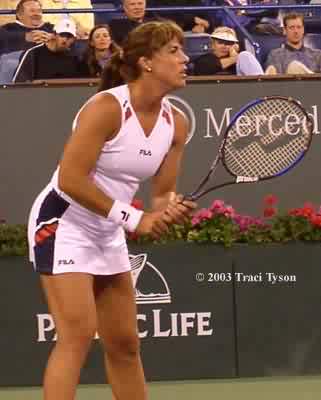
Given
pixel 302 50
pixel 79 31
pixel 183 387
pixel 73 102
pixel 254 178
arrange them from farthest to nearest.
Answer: pixel 79 31, pixel 302 50, pixel 73 102, pixel 183 387, pixel 254 178

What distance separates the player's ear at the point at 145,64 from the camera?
15.1 ft

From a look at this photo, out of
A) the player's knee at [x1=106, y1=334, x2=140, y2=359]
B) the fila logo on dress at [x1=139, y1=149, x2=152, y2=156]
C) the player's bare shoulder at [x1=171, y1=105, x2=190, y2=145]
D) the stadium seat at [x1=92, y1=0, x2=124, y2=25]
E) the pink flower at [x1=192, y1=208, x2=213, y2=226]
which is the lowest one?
the player's knee at [x1=106, y1=334, x2=140, y2=359]

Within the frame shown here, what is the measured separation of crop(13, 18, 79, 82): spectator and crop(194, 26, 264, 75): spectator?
3.11ft

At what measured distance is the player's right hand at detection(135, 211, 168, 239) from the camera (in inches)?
176

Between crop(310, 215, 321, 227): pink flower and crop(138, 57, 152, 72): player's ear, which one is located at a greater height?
crop(138, 57, 152, 72): player's ear

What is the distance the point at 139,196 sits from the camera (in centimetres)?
848

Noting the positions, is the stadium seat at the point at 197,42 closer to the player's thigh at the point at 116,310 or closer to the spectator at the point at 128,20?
the spectator at the point at 128,20

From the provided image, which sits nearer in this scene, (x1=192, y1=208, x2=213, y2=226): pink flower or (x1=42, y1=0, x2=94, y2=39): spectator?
(x1=192, y1=208, x2=213, y2=226): pink flower

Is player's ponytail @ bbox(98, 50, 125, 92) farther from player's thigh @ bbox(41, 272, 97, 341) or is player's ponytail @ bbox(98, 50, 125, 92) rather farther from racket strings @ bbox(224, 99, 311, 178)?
player's thigh @ bbox(41, 272, 97, 341)

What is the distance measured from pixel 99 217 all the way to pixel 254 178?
0.75 metres

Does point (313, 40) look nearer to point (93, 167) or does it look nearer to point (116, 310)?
point (116, 310)

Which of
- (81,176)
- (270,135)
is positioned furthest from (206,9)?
(81,176)

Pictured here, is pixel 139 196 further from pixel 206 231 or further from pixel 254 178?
pixel 254 178

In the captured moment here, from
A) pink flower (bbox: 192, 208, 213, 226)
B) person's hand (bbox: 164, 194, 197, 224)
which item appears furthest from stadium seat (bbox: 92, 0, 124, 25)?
person's hand (bbox: 164, 194, 197, 224)
